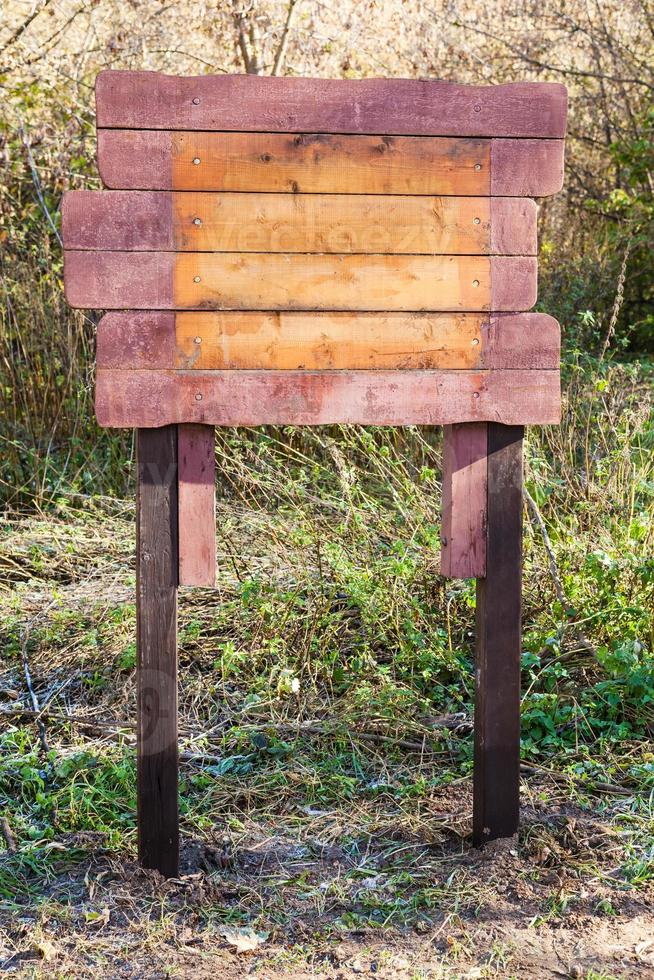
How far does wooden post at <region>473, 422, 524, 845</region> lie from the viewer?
282 centimetres

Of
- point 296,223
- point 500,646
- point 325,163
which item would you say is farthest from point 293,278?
point 500,646

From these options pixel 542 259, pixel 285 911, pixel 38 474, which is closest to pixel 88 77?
pixel 38 474

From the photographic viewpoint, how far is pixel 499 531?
9.30 ft

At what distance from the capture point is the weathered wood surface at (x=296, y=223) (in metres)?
2.55

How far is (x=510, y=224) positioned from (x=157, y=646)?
5.04 ft

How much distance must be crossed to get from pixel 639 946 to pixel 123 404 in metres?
1.96

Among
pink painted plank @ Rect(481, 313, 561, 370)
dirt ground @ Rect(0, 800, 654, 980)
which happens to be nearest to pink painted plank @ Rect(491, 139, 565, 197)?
pink painted plank @ Rect(481, 313, 561, 370)

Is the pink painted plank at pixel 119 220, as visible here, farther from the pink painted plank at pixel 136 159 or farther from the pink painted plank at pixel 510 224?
the pink painted plank at pixel 510 224

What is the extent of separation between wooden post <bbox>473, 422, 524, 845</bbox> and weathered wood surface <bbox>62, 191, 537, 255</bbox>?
1.81 feet

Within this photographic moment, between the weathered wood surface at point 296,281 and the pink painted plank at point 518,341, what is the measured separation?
1.5 inches

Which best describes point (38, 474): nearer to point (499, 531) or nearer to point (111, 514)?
point (111, 514)

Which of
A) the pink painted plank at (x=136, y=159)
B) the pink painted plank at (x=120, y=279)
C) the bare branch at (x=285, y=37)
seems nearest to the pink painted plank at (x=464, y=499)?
the pink painted plank at (x=120, y=279)

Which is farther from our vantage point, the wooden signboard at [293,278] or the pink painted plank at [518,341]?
the pink painted plank at [518,341]

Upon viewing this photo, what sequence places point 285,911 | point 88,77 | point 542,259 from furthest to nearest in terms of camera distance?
point 542,259, point 88,77, point 285,911
